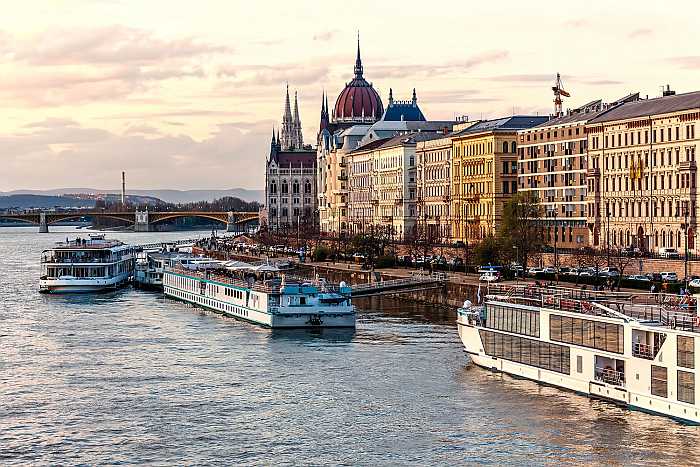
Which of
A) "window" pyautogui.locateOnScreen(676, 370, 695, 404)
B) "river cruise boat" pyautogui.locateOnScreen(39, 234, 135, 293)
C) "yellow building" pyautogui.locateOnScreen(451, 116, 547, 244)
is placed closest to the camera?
"window" pyautogui.locateOnScreen(676, 370, 695, 404)

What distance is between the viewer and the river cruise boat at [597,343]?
157ft

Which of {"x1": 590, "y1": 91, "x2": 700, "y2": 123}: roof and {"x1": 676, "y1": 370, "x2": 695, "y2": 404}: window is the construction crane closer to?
{"x1": 590, "y1": 91, "x2": 700, "y2": 123}: roof

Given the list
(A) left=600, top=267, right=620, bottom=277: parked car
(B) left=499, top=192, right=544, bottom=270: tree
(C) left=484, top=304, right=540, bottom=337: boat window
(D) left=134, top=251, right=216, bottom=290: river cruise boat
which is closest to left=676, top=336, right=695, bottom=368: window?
(C) left=484, top=304, right=540, bottom=337: boat window

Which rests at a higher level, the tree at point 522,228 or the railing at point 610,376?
the tree at point 522,228

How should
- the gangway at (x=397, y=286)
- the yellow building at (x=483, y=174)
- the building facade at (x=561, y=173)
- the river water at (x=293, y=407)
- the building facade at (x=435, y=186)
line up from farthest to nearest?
the building facade at (x=435, y=186)
the yellow building at (x=483, y=174)
the building facade at (x=561, y=173)
the gangway at (x=397, y=286)
the river water at (x=293, y=407)

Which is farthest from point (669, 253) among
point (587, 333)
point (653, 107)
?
point (587, 333)

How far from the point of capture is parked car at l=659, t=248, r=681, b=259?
306 feet

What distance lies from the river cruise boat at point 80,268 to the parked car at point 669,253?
41.5m

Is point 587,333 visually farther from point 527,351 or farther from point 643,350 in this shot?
point 527,351

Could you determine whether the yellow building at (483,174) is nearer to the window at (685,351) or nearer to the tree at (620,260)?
the tree at (620,260)

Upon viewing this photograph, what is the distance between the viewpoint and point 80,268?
362ft

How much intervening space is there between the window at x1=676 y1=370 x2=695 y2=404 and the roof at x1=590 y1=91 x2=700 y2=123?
5238 cm

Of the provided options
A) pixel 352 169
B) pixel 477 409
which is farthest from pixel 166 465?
pixel 352 169

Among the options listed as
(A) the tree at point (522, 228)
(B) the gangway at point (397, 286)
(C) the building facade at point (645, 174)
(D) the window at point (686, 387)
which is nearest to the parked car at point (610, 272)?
(A) the tree at point (522, 228)
